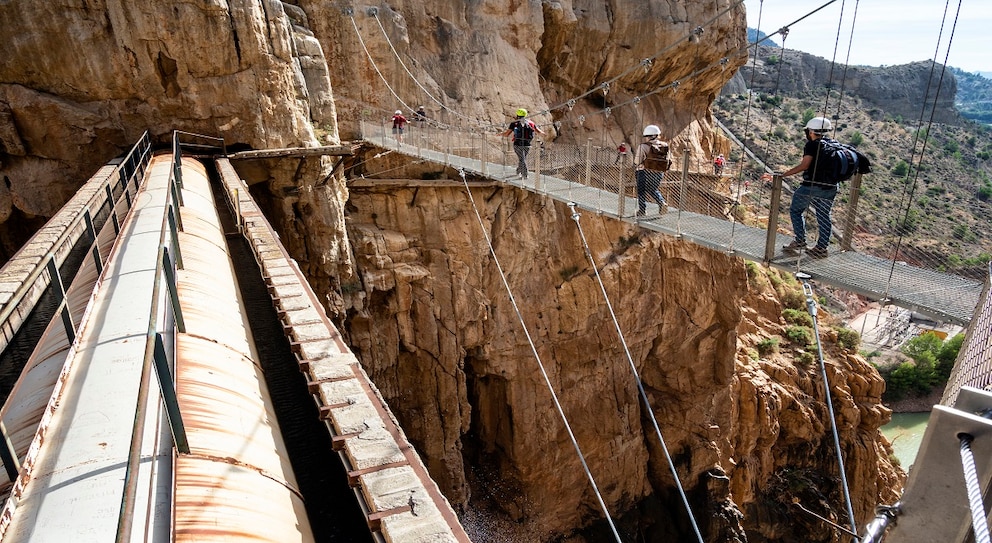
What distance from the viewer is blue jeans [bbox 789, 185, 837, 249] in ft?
16.1

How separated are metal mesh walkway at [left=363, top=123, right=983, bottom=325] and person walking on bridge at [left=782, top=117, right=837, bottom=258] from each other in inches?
→ 5.1

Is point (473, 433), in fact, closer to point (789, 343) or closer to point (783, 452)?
point (783, 452)

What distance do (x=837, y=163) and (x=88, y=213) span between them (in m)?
5.40

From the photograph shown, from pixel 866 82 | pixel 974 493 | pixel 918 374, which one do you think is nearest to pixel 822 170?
pixel 974 493

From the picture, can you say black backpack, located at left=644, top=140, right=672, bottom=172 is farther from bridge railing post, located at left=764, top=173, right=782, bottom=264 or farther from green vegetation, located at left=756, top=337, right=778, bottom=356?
green vegetation, located at left=756, top=337, right=778, bottom=356

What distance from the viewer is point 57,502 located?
1.56m

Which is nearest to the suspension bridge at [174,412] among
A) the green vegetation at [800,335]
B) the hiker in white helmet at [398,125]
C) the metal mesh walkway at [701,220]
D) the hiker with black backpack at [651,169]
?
the metal mesh walkway at [701,220]

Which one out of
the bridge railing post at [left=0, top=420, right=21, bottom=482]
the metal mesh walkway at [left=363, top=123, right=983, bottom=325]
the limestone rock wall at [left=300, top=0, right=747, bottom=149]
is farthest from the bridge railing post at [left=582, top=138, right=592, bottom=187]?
the bridge railing post at [left=0, top=420, right=21, bottom=482]

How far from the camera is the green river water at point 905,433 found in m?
25.5

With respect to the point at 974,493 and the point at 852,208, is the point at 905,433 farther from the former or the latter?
the point at 974,493

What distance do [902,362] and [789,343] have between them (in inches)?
716

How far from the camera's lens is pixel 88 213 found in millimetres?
3627

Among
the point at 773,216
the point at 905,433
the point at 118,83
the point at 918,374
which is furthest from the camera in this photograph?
the point at 918,374

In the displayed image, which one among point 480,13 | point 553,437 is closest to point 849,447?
point 553,437
